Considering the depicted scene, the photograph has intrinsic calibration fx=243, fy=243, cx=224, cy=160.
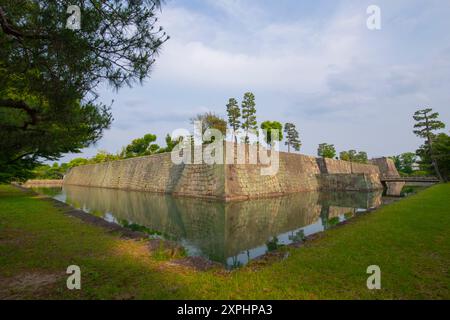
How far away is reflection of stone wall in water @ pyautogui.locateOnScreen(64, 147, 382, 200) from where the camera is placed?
13539 millimetres

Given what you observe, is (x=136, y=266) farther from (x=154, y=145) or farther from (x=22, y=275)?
(x=154, y=145)

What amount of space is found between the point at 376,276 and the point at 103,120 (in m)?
4.92

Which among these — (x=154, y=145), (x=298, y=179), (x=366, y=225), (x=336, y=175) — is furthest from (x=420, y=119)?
(x=154, y=145)

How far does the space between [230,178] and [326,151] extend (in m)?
37.7

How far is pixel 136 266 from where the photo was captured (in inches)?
132

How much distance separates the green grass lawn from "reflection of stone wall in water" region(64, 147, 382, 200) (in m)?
8.46

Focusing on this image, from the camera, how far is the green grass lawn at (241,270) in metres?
2.54

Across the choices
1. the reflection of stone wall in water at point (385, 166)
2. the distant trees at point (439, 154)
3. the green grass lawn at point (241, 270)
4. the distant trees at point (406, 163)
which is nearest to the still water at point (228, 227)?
the green grass lawn at point (241, 270)

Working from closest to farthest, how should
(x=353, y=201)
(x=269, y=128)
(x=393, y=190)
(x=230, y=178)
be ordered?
(x=230, y=178) → (x=353, y=201) → (x=393, y=190) → (x=269, y=128)

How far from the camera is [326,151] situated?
4566 centimetres

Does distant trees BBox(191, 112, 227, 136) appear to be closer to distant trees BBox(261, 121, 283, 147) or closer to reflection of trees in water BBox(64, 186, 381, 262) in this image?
distant trees BBox(261, 121, 283, 147)

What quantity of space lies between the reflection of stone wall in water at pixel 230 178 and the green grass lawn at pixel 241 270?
8.46 metres

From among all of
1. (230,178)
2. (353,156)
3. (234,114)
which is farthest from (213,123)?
(353,156)

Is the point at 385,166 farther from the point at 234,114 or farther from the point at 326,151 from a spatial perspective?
the point at 234,114
